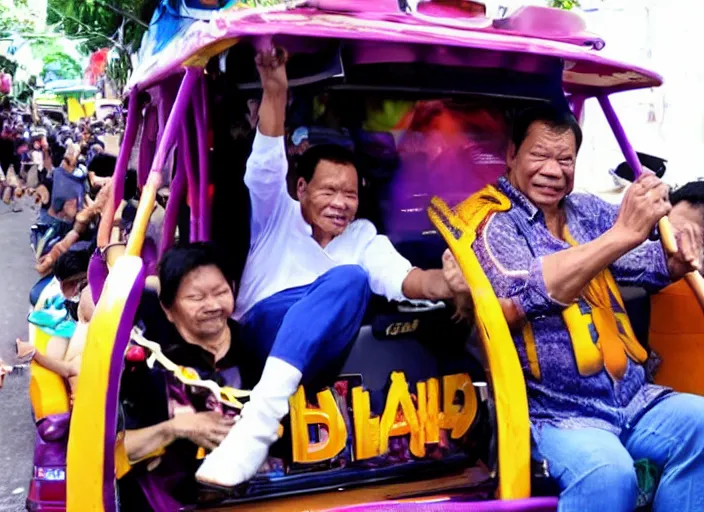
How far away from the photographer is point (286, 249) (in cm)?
249

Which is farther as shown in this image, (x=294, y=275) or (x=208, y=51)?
(x=294, y=275)

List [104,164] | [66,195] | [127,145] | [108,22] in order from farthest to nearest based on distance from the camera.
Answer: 1. [108,22]
2. [66,195]
3. [104,164]
4. [127,145]

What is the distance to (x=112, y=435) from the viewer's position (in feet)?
6.10

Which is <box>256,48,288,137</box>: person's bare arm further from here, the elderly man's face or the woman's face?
the elderly man's face

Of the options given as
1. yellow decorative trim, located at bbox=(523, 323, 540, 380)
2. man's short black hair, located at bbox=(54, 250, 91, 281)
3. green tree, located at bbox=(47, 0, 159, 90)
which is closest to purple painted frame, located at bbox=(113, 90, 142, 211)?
man's short black hair, located at bbox=(54, 250, 91, 281)

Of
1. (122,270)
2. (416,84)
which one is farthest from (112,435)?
(416,84)

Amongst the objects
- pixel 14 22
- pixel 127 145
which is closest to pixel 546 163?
pixel 127 145

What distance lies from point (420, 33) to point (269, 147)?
0.63 meters

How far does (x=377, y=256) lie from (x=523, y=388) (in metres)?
0.75

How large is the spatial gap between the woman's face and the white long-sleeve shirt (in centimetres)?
20

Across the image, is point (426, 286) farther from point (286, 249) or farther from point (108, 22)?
point (108, 22)

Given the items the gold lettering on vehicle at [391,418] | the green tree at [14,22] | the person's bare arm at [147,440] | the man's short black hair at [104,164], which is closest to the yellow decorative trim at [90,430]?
the person's bare arm at [147,440]

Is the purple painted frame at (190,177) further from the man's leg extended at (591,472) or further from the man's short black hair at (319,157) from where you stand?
the man's leg extended at (591,472)

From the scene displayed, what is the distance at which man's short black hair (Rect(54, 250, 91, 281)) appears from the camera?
400cm
